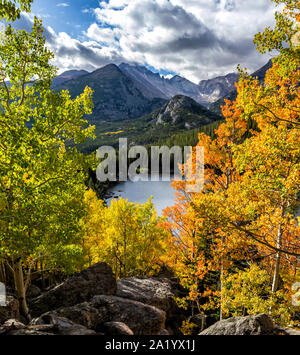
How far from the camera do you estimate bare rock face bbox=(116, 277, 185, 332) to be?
47.6 feet

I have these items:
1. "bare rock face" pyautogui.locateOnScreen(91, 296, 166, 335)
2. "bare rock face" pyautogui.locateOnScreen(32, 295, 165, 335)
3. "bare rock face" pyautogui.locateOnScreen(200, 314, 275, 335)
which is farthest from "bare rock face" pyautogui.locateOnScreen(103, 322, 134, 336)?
"bare rock face" pyautogui.locateOnScreen(200, 314, 275, 335)

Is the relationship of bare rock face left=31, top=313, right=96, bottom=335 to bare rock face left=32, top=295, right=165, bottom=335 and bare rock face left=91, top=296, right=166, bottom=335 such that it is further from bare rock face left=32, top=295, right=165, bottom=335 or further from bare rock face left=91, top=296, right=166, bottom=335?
bare rock face left=91, top=296, right=166, bottom=335

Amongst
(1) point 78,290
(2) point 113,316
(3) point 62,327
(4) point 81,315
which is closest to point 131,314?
(2) point 113,316

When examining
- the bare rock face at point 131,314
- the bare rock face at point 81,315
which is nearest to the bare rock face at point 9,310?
the bare rock face at point 81,315

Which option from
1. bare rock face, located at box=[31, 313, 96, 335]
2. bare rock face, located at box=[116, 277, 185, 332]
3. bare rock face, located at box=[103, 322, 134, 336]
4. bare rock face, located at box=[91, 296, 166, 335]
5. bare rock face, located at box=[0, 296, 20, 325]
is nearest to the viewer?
bare rock face, located at box=[31, 313, 96, 335]

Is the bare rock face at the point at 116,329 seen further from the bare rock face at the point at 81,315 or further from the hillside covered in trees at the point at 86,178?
the bare rock face at the point at 81,315

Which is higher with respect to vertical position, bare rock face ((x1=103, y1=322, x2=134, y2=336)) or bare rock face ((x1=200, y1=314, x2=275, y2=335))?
bare rock face ((x1=200, y1=314, x2=275, y2=335))

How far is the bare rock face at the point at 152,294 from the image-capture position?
1452 centimetres

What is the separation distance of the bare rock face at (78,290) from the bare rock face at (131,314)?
211 centimetres

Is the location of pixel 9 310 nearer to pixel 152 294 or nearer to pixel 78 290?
pixel 78 290

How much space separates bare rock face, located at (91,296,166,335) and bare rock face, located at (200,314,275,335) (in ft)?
14.6

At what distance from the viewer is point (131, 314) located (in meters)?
10.7
